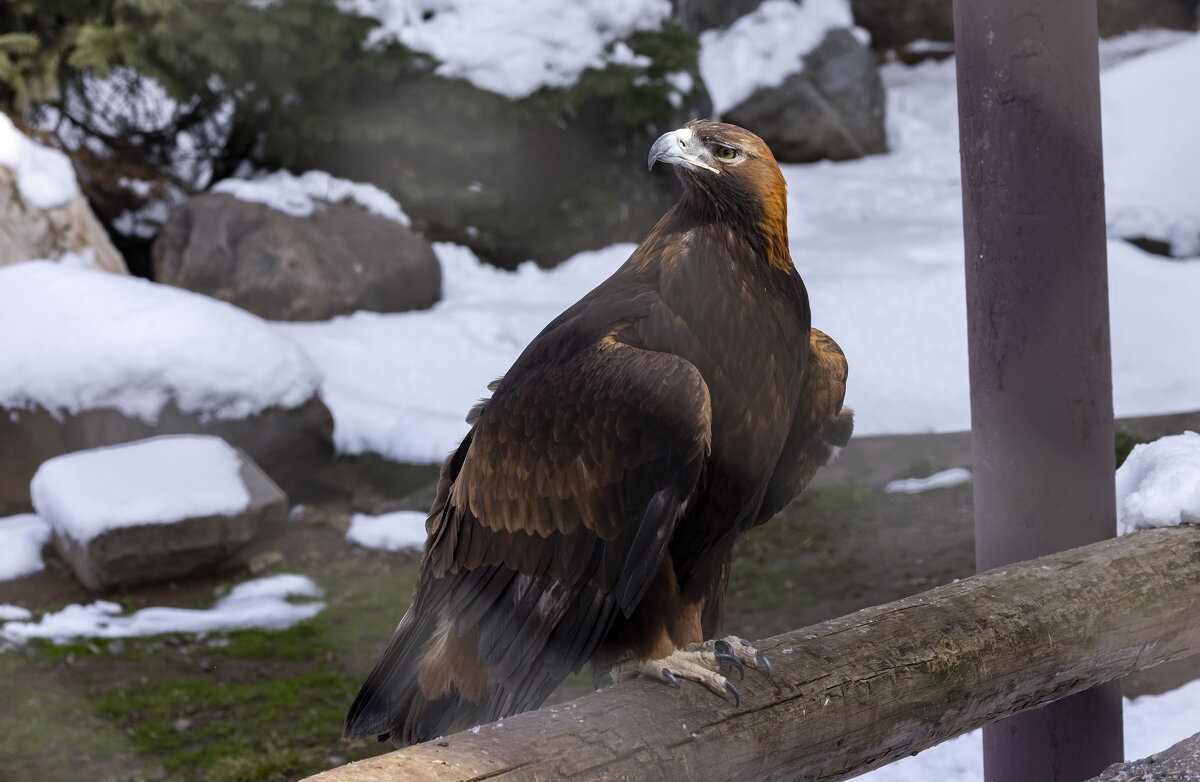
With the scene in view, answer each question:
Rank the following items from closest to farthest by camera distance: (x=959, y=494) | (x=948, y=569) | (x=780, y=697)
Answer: (x=780, y=697) < (x=948, y=569) < (x=959, y=494)

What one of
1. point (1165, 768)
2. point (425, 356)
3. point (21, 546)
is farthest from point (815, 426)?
point (425, 356)

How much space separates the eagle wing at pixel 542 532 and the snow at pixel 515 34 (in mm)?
5857

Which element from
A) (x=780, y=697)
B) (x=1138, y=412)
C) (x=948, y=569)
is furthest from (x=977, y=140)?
(x=1138, y=412)

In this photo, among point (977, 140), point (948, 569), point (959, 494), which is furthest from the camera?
point (959, 494)

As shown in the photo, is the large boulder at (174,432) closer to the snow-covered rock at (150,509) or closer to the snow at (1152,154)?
the snow-covered rock at (150,509)

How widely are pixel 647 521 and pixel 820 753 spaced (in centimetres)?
45

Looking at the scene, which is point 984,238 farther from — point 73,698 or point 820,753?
point 73,698

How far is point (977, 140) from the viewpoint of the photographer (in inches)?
96.8

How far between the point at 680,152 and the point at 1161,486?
1.25 m

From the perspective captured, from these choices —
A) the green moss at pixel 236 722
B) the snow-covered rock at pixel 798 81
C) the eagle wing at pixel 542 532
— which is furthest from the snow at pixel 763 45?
the eagle wing at pixel 542 532

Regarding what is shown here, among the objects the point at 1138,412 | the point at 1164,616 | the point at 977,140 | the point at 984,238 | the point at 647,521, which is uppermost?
the point at 977,140

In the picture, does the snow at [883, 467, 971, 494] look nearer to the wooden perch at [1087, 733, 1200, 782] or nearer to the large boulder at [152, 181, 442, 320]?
the wooden perch at [1087, 733, 1200, 782]

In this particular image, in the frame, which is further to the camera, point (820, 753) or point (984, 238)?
point (984, 238)

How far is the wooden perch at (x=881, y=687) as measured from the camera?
1644mm
